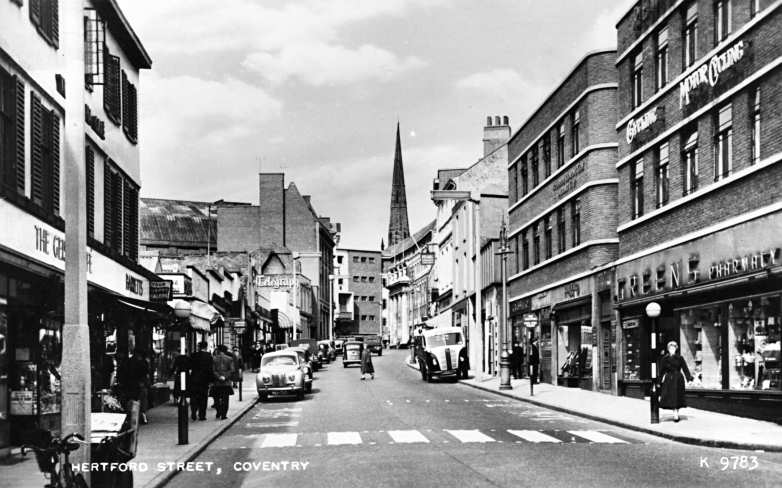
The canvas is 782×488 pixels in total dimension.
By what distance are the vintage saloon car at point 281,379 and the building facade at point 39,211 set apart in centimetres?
900

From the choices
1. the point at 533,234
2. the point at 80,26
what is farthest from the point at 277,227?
the point at 80,26

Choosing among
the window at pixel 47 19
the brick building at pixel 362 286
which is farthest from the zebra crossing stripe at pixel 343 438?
the brick building at pixel 362 286

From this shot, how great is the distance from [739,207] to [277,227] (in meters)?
81.5

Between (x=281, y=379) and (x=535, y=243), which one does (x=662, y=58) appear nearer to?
(x=281, y=379)

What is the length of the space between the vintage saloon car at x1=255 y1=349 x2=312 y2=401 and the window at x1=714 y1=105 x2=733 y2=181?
50.3 ft

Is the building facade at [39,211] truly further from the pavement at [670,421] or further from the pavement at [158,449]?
the pavement at [670,421]

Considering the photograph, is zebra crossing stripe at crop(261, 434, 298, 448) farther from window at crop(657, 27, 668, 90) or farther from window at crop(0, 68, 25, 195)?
window at crop(657, 27, 668, 90)

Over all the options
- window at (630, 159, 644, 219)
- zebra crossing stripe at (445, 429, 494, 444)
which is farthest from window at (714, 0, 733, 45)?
zebra crossing stripe at (445, 429, 494, 444)

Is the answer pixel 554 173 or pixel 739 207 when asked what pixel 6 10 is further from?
pixel 554 173

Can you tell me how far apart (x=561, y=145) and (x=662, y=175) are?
1111 centimetres

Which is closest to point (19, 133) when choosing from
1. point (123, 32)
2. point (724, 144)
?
point (123, 32)

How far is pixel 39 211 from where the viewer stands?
17.6 m

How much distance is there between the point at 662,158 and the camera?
28906 mm

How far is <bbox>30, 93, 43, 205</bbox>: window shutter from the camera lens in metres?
17.7
